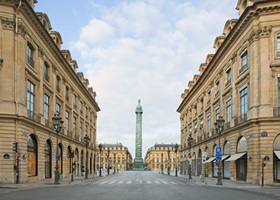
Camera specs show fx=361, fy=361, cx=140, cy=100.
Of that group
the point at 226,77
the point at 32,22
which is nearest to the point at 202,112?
the point at 226,77

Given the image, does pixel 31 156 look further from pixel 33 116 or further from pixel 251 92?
pixel 251 92

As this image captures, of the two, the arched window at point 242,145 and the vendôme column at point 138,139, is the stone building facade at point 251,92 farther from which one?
the vendôme column at point 138,139

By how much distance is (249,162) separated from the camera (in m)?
35.8

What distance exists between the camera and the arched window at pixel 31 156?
37.2m

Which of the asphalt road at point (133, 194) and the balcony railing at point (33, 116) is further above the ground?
the balcony railing at point (33, 116)

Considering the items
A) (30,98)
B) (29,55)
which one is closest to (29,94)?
(30,98)

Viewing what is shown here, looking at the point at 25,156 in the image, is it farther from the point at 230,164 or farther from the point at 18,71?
the point at 230,164

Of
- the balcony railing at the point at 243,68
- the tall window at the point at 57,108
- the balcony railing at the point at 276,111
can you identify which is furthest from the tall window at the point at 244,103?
the tall window at the point at 57,108

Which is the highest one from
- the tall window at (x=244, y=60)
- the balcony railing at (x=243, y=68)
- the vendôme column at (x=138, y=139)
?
the tall window at (x=244, y=60)

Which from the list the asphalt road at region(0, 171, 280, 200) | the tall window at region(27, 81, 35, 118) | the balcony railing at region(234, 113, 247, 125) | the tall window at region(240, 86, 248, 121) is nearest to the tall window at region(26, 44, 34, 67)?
the tall window at region(27, 81, 35, 118)

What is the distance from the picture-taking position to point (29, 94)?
38.0 meters

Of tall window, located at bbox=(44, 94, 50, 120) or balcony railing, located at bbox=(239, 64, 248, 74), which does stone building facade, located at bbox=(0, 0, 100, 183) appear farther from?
balcony railing, located at bbox=(239, 64, 248, 74)

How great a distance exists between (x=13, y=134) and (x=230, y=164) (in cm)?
2515

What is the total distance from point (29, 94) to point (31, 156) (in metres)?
6.58
